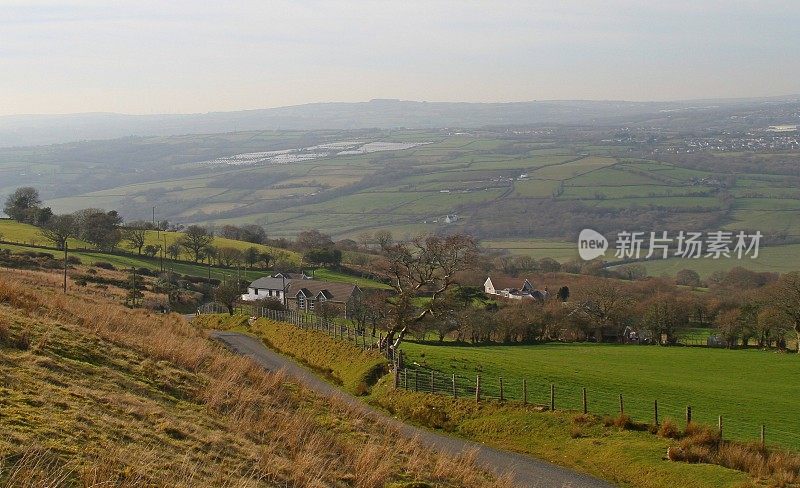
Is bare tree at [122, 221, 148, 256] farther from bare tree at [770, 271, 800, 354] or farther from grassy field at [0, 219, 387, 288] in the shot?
bare tree at [770, 271, 800, 354]

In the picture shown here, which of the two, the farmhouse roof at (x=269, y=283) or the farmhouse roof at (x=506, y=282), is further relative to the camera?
the farmhouse roof at (x=506, y=282)

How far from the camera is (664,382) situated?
31.4 meters

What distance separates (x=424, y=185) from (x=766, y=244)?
259ft

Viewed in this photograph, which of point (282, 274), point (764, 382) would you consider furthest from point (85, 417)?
point (282, 274)

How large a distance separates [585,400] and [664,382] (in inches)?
465

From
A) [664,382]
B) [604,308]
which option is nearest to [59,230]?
[604,308]

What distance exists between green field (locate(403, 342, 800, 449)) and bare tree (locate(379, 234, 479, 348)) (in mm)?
1551

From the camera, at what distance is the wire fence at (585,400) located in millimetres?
21250

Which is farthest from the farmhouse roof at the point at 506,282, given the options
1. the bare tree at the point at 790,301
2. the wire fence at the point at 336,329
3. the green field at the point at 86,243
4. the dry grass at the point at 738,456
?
the dry grass at the point at 738,456

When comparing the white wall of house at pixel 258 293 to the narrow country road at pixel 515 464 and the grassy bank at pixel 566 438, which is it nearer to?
the grassy bank at pixel 566 438

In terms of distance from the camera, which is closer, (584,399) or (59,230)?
(584,399)

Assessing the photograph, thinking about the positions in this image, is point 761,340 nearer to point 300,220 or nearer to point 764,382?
point 764,382

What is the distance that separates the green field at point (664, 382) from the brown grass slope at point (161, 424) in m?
11.7

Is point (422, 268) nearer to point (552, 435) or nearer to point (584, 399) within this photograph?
point (584, 399)
